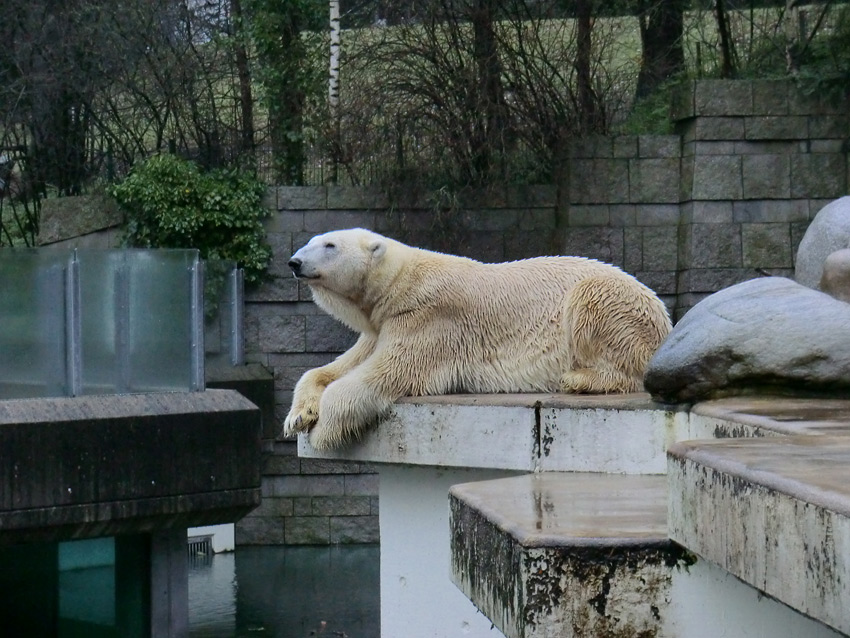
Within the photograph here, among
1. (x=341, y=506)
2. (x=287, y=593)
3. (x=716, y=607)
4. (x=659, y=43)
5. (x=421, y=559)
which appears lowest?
(x=287, y=593)

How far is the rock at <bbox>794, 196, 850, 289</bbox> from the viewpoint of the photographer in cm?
503

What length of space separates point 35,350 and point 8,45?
5.46m

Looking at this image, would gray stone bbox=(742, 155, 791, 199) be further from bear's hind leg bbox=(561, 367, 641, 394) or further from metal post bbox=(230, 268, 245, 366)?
bear's hind leg bbox=(561, 367, 641, 394)

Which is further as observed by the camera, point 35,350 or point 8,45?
point 8,45

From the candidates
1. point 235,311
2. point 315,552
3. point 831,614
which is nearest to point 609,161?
point 235,311

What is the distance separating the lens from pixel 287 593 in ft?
29.1

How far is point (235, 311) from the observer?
32.6 ft

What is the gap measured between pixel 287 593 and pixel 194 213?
328 cm

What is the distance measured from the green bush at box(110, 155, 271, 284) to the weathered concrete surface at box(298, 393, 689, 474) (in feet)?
17.5

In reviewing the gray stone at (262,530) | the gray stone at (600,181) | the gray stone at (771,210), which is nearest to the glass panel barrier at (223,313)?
the gray stone at (262,530)

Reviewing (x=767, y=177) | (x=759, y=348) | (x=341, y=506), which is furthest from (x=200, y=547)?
(x=759, y=348)

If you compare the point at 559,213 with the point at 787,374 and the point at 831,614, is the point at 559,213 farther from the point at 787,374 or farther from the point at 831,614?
the point at 831,614

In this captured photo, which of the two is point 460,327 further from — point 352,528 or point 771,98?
point 352,528

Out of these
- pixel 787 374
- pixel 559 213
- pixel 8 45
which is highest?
pixel 8 45
